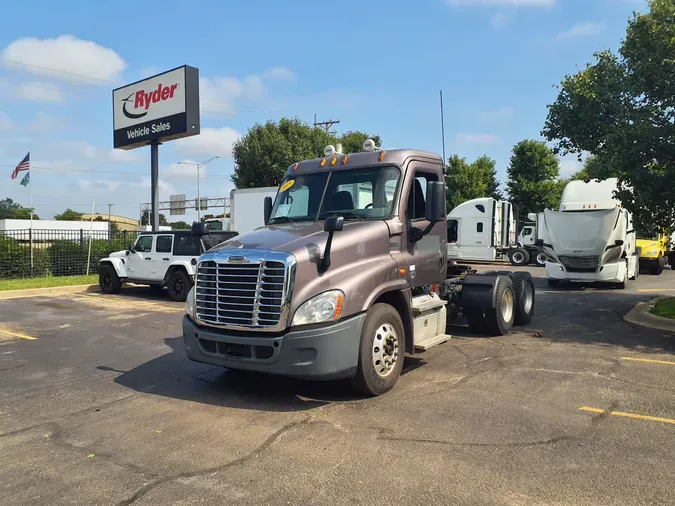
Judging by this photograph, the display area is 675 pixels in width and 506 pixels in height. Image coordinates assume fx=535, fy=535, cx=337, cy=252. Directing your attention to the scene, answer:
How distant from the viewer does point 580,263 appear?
634 inches

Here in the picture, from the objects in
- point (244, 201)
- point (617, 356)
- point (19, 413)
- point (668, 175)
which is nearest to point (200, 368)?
point (19, 413)

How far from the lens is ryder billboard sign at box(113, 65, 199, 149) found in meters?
20.2

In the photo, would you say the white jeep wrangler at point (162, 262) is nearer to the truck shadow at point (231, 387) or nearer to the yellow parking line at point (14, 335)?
the yellow parking line at point (14, 335)

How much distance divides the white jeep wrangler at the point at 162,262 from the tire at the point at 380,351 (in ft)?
27.9

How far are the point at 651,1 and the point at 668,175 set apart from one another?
3.32 m

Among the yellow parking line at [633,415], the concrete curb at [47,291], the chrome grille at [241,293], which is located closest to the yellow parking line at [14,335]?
the chrome grille at [241,293]

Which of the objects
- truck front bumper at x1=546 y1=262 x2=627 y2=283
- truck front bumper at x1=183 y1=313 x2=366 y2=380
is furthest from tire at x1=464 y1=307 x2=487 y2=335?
truck front bumper at x1=546 y1=262 x2=627 y2=283

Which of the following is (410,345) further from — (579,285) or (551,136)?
(579,285)

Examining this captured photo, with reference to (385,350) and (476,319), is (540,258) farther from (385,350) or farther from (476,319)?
(385,350)

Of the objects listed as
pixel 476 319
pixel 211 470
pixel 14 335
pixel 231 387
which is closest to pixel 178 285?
pixel 14 335

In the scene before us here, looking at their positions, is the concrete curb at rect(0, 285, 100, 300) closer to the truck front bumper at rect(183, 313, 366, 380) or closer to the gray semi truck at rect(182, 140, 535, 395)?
the gray semi truck at rect(182, 140, 535, 395)

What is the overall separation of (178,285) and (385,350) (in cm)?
963

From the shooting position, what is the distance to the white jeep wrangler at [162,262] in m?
14.0

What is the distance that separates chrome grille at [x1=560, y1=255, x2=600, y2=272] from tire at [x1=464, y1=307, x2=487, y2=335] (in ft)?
28.1
